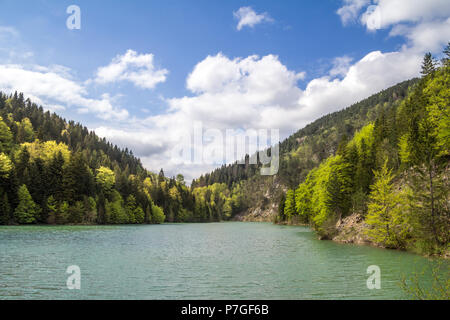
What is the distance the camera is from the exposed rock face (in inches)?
1971

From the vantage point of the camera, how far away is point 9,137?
129750 mm

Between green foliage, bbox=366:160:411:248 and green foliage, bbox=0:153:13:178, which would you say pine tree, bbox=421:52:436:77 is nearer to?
green foliage, bbox=366:160:411:248

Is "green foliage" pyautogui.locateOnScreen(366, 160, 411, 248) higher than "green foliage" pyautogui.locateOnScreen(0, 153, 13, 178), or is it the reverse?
"green foliage" pyautogui.locateOnScreen(0, 153, 13, 178)

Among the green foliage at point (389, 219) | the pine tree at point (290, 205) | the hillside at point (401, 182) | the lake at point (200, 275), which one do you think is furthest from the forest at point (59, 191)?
the green foliage at point (389, 219)

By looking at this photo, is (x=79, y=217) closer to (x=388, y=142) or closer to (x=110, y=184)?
(x=110, y=184)

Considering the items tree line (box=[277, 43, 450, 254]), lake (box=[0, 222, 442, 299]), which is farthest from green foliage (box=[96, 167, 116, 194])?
tree line (box=[277, 43, 450, 254])

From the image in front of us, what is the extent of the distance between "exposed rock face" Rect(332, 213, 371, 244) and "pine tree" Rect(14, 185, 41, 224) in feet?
296

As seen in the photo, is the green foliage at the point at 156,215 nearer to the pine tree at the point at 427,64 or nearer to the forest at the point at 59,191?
the forest at the point at 59,191

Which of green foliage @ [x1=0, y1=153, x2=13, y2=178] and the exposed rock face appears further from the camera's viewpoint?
green foliage @ [x1=0, y1=153, x2=13, y2=178]

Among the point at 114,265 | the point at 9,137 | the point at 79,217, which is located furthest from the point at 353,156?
the point at 9,137

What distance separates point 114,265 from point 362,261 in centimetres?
2634

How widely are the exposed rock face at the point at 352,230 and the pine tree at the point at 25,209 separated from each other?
90.1 metres

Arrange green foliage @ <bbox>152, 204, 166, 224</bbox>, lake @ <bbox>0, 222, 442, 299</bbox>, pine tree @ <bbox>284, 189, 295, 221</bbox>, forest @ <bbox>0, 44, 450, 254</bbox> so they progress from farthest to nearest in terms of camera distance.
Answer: green foliage @ <bbox>152, 204, 166, 224</bbox> < pine tree @ <bbox>284, 189, 295, 221</bbox> < forest @ <bbox>0, 44, 450, 254</bbox> < lake @ <bbox>0, 222, 442, 299</bbox>

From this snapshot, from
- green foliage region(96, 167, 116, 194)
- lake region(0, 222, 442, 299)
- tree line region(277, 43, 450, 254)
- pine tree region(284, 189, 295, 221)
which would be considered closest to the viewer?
lake region(0, 222, 442, 299)
